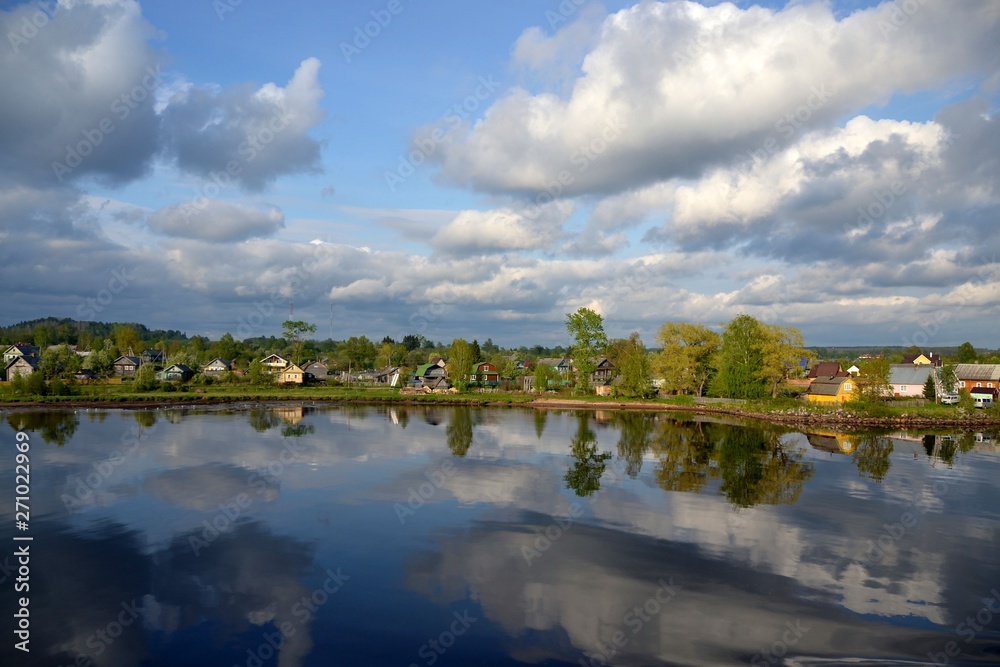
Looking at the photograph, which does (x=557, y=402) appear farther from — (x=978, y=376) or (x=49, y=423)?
(x=978, y=376)

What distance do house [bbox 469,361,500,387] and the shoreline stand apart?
28.4m

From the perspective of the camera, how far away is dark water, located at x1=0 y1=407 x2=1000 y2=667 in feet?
37.2

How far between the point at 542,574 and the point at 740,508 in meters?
10.2

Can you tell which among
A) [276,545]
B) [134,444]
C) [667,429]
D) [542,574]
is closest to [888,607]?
[542,574]

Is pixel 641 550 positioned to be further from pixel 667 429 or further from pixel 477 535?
pixel 667 429

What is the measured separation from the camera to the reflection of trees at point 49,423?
3697cm

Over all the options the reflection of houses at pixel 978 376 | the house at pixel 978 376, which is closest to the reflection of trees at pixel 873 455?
the reflection of houses at pixel 978 376

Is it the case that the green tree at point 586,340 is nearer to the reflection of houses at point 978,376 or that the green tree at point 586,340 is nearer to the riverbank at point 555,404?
the riverbank at point 555,404

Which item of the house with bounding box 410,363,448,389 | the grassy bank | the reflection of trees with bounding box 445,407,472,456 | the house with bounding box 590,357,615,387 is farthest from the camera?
the house with bounding box 410,363,448,389

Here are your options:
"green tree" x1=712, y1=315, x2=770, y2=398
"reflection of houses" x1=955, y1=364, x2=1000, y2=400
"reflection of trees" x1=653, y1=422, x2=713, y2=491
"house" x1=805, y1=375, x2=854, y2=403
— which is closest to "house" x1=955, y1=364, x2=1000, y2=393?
"reflection of houses" x1=955, y1=364, x2=1000, y2=400

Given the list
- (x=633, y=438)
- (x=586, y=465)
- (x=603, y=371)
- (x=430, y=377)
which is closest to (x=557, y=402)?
(x=633, y=438)

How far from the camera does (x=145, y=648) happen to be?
11.0m

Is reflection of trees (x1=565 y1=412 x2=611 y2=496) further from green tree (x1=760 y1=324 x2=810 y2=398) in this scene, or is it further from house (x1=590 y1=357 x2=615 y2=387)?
house (x1=590 y1=357 x2=615 y2=387)

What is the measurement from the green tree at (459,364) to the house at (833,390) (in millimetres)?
43369
